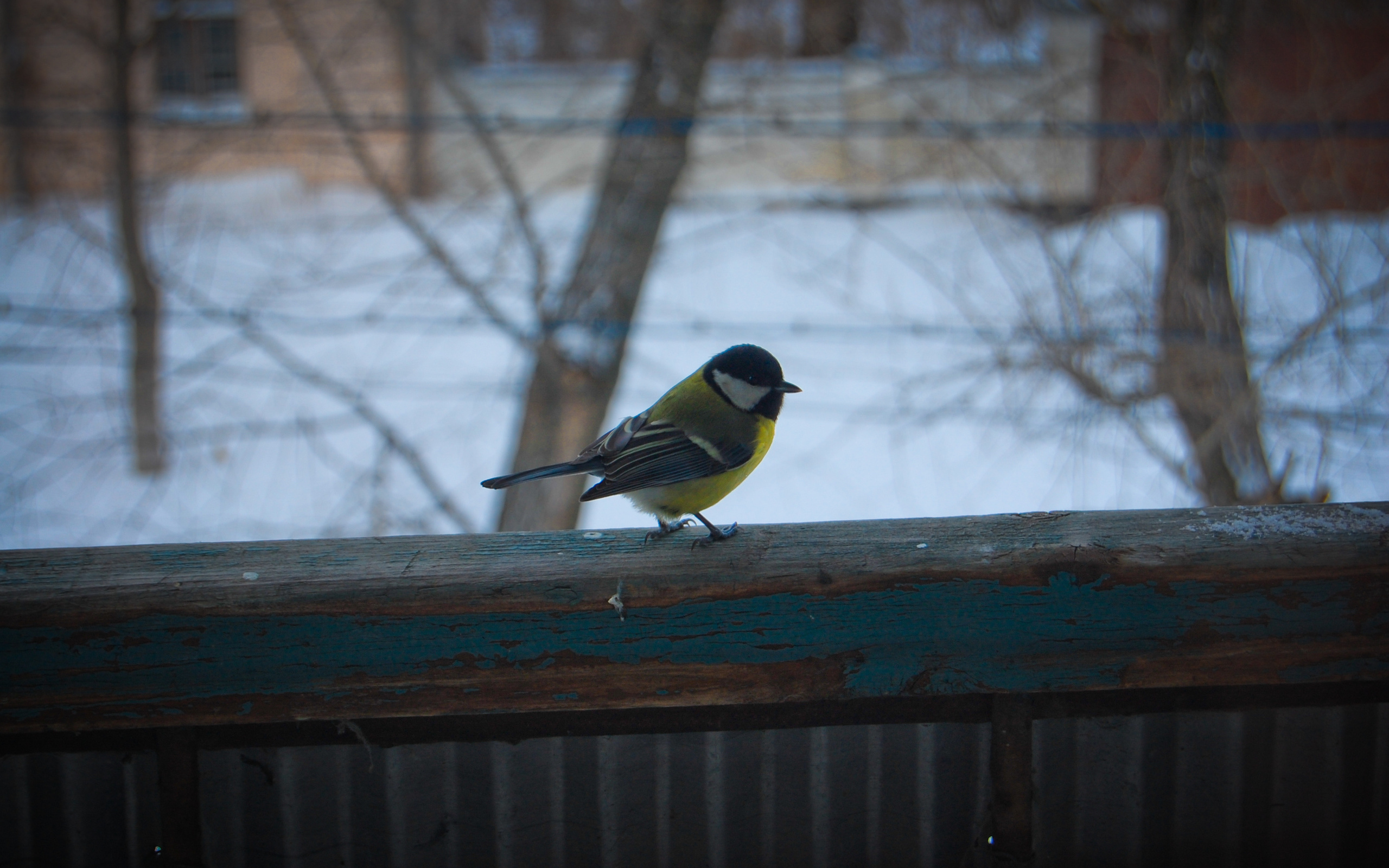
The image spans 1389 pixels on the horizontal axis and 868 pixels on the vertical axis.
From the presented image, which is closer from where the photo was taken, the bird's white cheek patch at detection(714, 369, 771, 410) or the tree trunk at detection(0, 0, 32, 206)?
the bird's white cheek patch at detection(714, 369, 771, 410)

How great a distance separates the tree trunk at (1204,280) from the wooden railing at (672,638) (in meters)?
2.78

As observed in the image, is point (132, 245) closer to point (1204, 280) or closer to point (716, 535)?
point (716, 535)

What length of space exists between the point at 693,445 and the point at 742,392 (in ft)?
0.82

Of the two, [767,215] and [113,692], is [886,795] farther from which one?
[767,215]

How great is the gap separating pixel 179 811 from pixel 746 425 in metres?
1.34

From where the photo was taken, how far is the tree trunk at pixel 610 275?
4242 mm

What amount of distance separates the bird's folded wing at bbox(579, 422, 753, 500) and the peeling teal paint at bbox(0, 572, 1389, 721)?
720 mm

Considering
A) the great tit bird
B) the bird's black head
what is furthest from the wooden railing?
the bird's black head

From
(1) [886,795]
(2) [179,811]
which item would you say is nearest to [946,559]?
(1) [886,795]

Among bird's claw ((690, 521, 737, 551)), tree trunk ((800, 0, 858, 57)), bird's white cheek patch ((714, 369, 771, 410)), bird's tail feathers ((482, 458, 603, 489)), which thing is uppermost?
tree trunk ((800, 0, 858, 57))

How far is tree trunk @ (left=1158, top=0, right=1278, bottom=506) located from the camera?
384 cm

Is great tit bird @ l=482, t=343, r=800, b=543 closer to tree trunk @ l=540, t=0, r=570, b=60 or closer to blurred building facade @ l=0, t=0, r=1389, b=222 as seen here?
blurred building facade @ l=0, t=0, r=1389, b=222

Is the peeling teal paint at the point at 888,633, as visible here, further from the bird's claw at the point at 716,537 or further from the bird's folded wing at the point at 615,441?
the bird's folded wing at the point at 615,441

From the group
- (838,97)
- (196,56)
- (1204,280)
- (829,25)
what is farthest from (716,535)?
(196,56)
